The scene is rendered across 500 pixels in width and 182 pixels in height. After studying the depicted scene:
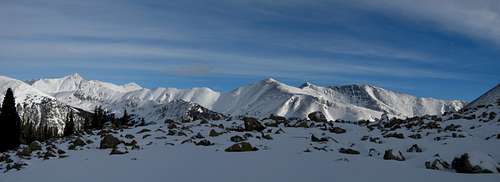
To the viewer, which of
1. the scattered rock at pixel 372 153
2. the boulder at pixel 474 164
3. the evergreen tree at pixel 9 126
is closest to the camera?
the boulder at pixel 474 164

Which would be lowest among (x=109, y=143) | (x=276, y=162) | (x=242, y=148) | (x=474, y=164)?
(x=109, y=143)

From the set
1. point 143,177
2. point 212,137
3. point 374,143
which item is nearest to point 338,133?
point 374,143

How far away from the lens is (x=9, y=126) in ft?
226

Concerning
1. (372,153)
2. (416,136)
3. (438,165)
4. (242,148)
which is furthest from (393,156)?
(416,136)

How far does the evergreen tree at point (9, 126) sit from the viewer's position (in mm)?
67625

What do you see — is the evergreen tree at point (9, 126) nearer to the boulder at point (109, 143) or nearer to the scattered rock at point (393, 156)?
the boulder at point (109, 143)

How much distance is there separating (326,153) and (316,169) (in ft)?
16.4

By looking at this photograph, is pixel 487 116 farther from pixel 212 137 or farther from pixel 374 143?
pixel 212 137


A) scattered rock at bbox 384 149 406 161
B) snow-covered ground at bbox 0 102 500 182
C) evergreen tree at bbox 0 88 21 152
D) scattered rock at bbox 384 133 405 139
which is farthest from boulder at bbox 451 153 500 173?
evergreen tree at bbox 0 88 21 152

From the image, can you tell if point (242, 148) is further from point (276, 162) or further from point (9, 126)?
point (9, 126)

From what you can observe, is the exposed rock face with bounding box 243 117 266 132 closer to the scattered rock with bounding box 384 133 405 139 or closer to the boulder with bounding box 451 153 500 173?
the scattered rock with bounding box 384 133 405 139

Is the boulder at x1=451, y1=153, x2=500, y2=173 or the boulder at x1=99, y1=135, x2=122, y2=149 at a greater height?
the boulder at x1=451, y1=153, x2=500, y2=173

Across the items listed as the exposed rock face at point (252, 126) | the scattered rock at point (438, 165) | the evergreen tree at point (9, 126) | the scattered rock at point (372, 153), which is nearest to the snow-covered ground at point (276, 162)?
the scattered rock at point (372, 153)

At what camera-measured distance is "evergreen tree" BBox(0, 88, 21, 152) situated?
67.6 m
